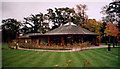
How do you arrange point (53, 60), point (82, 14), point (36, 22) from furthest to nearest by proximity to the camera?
point (36, 22) → point (82, 14) → point (53, 60)

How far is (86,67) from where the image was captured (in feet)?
18.2

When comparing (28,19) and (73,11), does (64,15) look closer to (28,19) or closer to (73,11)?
(73,11)

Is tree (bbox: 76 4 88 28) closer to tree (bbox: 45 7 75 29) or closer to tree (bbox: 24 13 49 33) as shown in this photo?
tree (bbox: 45 7 75 29)

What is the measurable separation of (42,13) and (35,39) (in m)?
12.3

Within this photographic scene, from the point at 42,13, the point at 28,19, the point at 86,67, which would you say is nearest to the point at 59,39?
the point at 86,67

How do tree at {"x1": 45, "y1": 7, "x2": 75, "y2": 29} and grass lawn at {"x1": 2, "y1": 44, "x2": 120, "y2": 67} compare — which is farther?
tree at {"x1": 45, "y1": 7, "x2": 75, "y2": 29}

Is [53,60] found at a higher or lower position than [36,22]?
lower

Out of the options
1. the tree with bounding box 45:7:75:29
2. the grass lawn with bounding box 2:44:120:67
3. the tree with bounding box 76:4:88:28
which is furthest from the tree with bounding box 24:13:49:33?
the grass lawn with bounding box 2:44:120:67

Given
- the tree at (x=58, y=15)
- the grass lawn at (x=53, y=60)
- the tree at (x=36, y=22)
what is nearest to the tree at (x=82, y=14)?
the tree at (x=58, y=15)

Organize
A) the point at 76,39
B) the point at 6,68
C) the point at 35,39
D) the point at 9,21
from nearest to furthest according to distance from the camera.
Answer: the point at 6,68, the point at 76,39, the point at 35,39, the point at 9,21

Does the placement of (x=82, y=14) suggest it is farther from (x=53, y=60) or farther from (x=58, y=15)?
(x=53, y=60)

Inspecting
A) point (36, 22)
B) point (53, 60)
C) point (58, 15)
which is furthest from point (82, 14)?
point (53, 60)

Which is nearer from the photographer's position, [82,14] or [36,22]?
[82,14]

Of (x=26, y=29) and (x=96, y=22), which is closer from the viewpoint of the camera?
(x=96, y=22)
